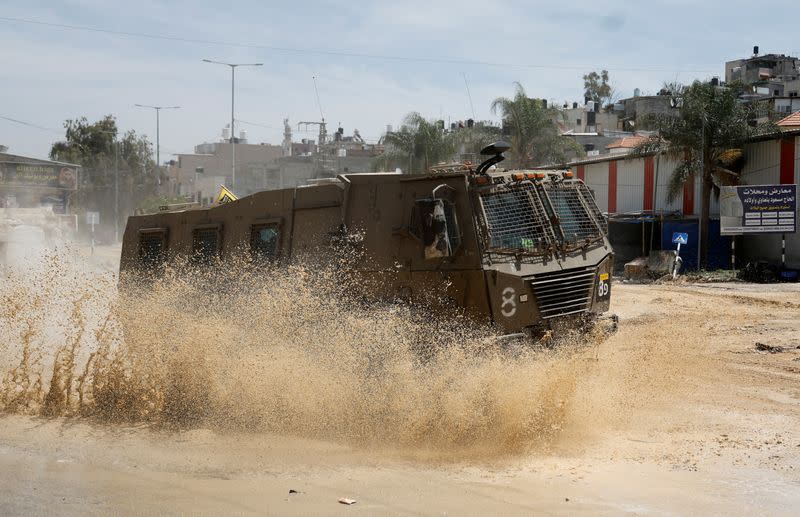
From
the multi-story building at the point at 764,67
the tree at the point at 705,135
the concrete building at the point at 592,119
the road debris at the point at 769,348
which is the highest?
the multi-story building at the point at 764,67

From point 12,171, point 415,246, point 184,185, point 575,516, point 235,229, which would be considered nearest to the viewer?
point 575,516

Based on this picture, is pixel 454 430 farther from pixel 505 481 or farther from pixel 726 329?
pixel 726 329

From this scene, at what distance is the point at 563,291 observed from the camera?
894cm

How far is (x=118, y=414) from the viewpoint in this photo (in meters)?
8.93

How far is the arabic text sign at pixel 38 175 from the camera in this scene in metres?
57.9

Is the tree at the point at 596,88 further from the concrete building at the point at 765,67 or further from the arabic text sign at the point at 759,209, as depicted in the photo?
the arabic text sign at the point at 759,209

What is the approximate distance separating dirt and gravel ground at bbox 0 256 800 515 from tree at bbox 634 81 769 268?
20.2 meters

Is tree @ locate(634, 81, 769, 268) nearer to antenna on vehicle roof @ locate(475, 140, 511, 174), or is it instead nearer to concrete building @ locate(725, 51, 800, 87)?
antenna on vehicle roof @ locate(475, 140, 511, 174)

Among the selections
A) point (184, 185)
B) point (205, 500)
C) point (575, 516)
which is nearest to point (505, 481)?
point (575, 516)

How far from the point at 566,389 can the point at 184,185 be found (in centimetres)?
7406

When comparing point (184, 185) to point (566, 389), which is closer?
point (566, 389)

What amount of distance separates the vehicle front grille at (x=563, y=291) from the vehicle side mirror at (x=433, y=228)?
3.13 feet

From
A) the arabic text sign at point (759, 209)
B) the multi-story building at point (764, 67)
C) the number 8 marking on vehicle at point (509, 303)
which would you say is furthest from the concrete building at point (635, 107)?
the number 8 marking on vehicle at point (509, 303)

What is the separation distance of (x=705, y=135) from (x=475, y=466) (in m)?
24.6
